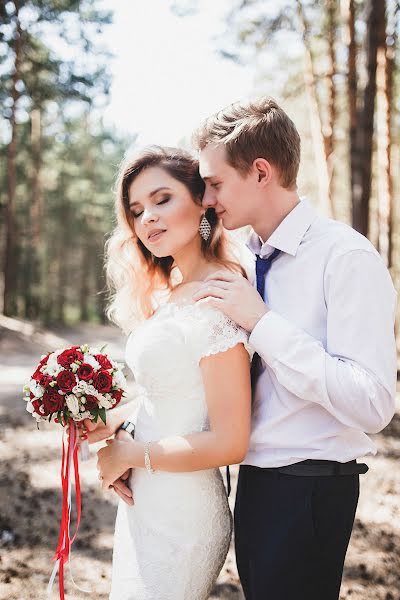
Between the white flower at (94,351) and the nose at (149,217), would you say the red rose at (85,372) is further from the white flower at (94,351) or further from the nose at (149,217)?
the nose at (149,217)

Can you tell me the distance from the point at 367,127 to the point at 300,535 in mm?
7978

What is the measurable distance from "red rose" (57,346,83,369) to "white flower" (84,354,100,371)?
0.09 ft

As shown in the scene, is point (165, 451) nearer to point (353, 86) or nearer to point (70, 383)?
point (70, 383)

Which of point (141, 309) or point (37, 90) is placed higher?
point (37, 90)

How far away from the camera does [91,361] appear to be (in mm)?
2445

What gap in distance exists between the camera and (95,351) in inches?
99.2

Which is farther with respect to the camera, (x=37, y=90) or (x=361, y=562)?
(x=37, y=90)

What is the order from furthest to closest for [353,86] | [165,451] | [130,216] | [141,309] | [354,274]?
[353,86]
[141,309]
[130,216]
[165,451]
[354,274]

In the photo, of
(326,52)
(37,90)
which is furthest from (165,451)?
(37,90)

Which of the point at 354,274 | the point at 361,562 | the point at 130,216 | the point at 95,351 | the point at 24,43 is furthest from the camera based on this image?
the point at 24,43

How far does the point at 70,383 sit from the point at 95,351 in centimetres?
24

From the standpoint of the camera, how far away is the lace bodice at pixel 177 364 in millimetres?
2229

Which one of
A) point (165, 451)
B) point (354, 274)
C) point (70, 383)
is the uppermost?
point (354, 274)

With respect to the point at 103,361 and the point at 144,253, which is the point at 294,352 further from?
the point at 144,253
